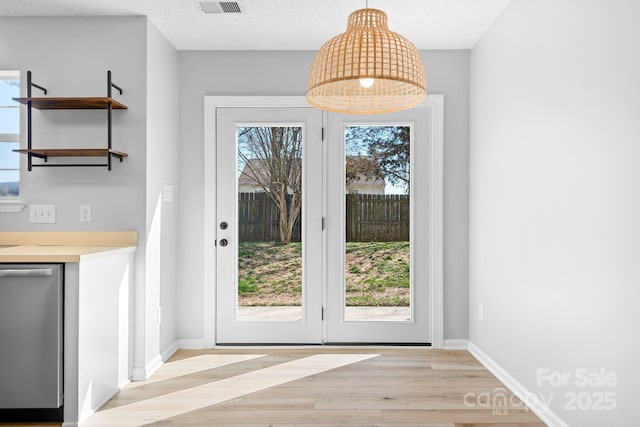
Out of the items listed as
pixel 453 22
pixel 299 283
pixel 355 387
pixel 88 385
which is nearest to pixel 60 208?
pixel 88 385

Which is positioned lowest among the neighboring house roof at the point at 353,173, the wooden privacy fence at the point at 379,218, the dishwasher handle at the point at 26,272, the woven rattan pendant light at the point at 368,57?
the dishwasher handle at the point at 26,272

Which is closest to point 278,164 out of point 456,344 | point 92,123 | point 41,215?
point 92,123

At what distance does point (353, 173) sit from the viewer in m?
3.73

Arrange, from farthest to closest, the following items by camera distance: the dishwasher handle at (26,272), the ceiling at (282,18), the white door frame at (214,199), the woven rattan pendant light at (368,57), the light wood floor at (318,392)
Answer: the white door frame at (214,199), the ceiling at (282,18), the light wood floor at (318,392), the dishwasher handle at (26,272), the woven rattan pendant light at (368,57)

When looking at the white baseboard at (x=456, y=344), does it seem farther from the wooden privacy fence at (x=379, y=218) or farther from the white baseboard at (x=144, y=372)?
the white baseboard at (x=144, y=372)

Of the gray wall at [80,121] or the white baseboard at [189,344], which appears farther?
the white baseboard at [189,344]

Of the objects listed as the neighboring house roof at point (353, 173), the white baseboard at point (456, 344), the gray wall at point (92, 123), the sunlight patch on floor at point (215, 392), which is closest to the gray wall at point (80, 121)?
the gray wall at point (92, 123)

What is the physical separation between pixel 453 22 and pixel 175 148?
2.28 metres

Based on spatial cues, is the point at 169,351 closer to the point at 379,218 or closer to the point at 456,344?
the point at 379,218

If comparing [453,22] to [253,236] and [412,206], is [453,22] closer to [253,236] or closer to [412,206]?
[412,206]

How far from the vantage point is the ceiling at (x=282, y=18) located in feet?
9.48

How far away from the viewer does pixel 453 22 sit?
3.18 m

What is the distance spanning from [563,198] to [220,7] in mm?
2341

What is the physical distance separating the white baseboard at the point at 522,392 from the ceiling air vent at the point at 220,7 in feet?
9.62
